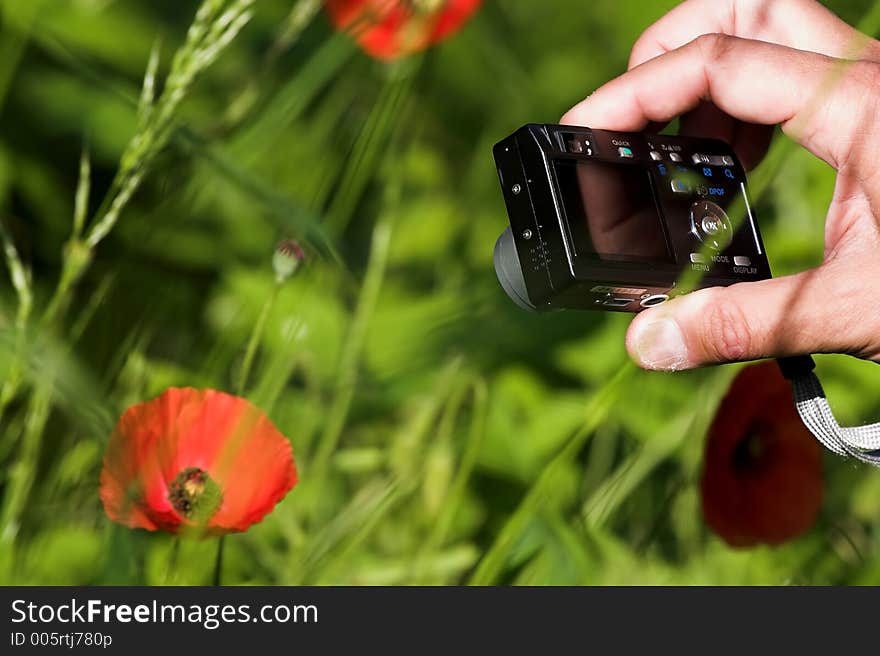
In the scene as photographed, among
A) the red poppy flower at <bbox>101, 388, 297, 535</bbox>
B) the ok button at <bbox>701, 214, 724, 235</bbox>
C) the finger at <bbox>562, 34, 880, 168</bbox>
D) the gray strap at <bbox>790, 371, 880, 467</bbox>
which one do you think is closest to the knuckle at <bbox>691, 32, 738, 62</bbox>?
the finger at <bbox>562, 34, 880, 168</bbox>

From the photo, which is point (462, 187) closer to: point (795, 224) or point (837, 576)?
point (795, 224)

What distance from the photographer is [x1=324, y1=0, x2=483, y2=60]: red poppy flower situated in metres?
0.73

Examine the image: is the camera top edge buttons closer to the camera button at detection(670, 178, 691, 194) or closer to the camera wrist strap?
the camera button at detection(670, 178, 691, 194)

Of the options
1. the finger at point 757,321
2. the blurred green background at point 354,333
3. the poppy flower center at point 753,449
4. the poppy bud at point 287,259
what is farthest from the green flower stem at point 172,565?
the poppy flower center at point 753,449

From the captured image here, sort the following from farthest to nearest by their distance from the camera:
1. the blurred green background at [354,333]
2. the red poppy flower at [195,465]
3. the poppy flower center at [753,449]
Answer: the poppy flower center at [753,449]
the blurred green background at [354,333]
the red poppy flower at [195,465]

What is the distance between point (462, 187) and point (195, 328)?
0.27 metres

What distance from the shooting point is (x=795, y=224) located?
93cm

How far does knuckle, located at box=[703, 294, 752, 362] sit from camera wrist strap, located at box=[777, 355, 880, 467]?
0.12 feet

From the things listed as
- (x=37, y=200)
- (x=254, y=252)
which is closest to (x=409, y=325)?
(x=254, y=252)

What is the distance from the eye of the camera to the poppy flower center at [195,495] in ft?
1.89

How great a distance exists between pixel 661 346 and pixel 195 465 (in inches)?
10.9

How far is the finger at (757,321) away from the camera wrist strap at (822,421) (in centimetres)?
2

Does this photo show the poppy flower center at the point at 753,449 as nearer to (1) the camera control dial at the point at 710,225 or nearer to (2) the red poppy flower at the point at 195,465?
(1) the camera control dial at the point at 710,225

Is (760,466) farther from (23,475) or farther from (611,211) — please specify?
(23,475)
